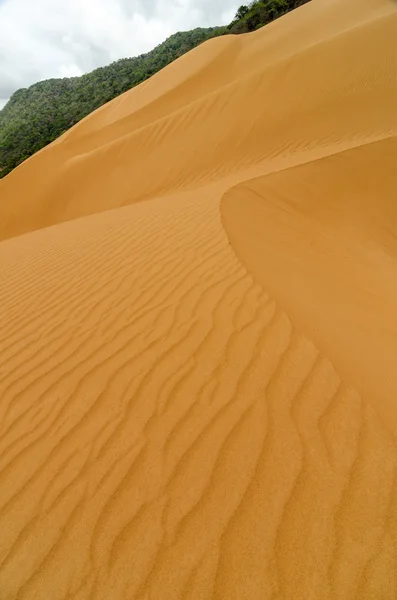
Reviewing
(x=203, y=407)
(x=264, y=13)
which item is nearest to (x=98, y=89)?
(x=264, y=13)

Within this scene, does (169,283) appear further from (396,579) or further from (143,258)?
(396,579)

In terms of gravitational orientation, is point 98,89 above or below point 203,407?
above

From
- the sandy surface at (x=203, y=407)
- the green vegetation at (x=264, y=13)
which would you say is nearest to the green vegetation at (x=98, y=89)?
the green vegetation at (x=264, y=13)

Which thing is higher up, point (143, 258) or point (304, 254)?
point (143, 258)

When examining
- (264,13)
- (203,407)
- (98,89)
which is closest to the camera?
(203,407)

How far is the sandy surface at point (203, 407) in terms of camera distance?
141 centimetres

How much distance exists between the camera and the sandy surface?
1.41 m

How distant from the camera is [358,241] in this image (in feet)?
17.1

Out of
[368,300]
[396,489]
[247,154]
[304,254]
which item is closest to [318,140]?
[247,154]

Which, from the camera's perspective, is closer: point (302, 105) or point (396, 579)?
point (396, 579)

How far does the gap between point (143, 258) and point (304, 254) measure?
1693mm

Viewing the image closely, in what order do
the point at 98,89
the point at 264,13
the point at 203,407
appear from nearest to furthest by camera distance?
the point at 203,407 < the point at 264,13 < the point at 98,89

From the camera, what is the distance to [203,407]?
2.01 m

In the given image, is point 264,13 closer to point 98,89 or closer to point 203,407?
point 98,89
